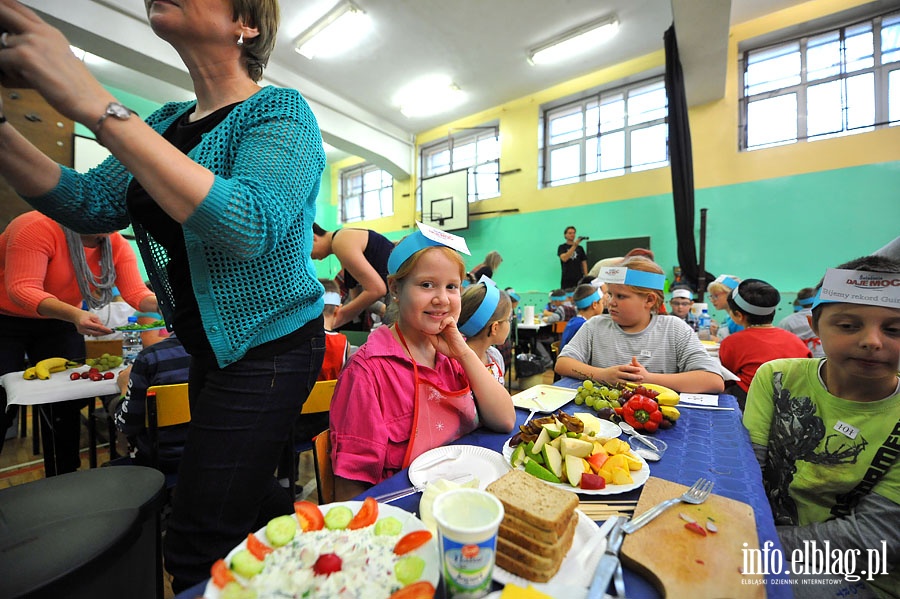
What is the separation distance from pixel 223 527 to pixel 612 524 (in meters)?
0.87

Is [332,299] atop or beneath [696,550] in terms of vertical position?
atop

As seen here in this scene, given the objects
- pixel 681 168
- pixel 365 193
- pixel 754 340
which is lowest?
pixel 754 340

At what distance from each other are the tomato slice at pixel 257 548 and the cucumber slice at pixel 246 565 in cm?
1

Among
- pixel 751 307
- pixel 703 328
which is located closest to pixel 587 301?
pixel 751 307

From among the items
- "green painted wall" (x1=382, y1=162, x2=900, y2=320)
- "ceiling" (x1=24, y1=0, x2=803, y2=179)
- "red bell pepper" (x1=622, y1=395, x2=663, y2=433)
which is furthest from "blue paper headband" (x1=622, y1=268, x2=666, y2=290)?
"green painted wall" (x1=382, y1=162, x2=900, y2=320)

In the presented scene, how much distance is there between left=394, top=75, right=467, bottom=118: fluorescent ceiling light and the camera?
7672 millimetres

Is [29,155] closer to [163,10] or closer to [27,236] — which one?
[163,10]

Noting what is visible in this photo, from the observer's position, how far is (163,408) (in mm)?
1502

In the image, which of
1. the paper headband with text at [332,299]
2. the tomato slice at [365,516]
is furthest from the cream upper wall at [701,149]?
the tomato slice at [365,516]

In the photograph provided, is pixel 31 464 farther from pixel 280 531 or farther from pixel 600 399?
pixel 600 399

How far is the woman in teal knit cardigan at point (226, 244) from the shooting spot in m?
0.75

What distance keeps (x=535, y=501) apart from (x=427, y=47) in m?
7.48

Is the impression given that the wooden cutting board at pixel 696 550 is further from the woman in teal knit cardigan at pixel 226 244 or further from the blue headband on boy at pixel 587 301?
the blue headband on boy at pixel 587 301

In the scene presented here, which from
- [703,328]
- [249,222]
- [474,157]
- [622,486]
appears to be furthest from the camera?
[474,157]
